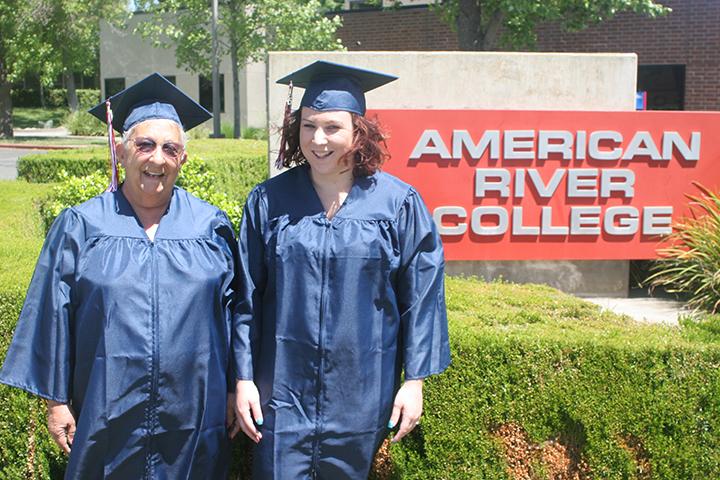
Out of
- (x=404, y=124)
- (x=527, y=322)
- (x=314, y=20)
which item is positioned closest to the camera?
(x=527, y=322)

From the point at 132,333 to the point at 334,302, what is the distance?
0.61m

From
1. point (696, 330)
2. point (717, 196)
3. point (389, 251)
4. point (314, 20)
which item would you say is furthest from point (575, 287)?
point (314, 20)

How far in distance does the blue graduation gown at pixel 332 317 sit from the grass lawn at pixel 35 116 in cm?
3902

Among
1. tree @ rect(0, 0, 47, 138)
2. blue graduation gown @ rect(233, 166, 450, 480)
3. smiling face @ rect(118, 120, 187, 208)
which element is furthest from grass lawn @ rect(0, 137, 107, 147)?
blue graduation gown @ rect(233, 166, 450, 480)

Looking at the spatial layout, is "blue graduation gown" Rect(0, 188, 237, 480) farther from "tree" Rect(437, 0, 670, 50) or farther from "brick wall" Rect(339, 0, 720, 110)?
"brick wall" Rect(339, 0, 720, 110)

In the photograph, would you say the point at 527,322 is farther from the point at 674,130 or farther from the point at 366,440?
the point at 674,130

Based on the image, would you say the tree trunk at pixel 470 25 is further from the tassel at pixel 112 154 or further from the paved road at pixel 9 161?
the tassel at pixel 112 154

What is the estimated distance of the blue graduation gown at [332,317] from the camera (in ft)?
8.91

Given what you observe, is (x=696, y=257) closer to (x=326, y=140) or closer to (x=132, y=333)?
(x=326, y=140)

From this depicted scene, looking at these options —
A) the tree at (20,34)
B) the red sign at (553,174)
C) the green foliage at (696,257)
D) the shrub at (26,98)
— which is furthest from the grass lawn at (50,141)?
the shrub at (26,98)

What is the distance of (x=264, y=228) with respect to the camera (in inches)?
111

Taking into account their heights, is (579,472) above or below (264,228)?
below

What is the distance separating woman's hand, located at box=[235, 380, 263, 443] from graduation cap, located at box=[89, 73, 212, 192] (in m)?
0.78

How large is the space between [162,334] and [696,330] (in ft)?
7.98
